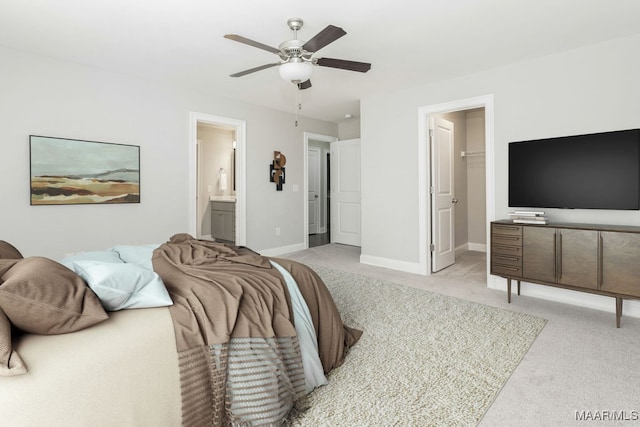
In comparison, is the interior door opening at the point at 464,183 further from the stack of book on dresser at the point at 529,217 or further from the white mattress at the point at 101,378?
the white mattress at the point at 101,378

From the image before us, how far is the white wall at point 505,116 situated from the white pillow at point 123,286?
3573 millimetres

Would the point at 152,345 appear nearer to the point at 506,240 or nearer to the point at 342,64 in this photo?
the point at 342,64

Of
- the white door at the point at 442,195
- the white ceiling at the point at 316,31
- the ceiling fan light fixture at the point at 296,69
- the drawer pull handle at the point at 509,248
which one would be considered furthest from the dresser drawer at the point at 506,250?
the ceiling fan light fixture at the point at 296,69

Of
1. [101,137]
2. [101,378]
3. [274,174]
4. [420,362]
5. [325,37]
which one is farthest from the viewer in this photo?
[274,174]

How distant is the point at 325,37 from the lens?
2.29 meters

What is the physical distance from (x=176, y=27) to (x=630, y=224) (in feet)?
14.1

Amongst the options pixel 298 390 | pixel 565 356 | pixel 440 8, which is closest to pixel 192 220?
pixel 298 390

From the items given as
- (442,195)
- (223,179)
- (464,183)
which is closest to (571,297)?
(442,195)

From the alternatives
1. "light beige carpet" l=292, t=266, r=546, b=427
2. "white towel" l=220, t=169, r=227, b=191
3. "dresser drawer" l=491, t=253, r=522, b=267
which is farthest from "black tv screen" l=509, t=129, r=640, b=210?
"white towel" l=220, t=169, r=227, b=191

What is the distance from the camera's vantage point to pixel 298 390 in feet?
5.57

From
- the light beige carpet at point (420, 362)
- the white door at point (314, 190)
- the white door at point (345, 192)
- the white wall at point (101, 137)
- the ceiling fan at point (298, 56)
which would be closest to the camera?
the light beige carpet at point (420, 362)

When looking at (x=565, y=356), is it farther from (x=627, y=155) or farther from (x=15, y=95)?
(x=15, y=95)

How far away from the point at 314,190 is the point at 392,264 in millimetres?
3624

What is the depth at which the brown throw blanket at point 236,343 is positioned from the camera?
4.49 ft
